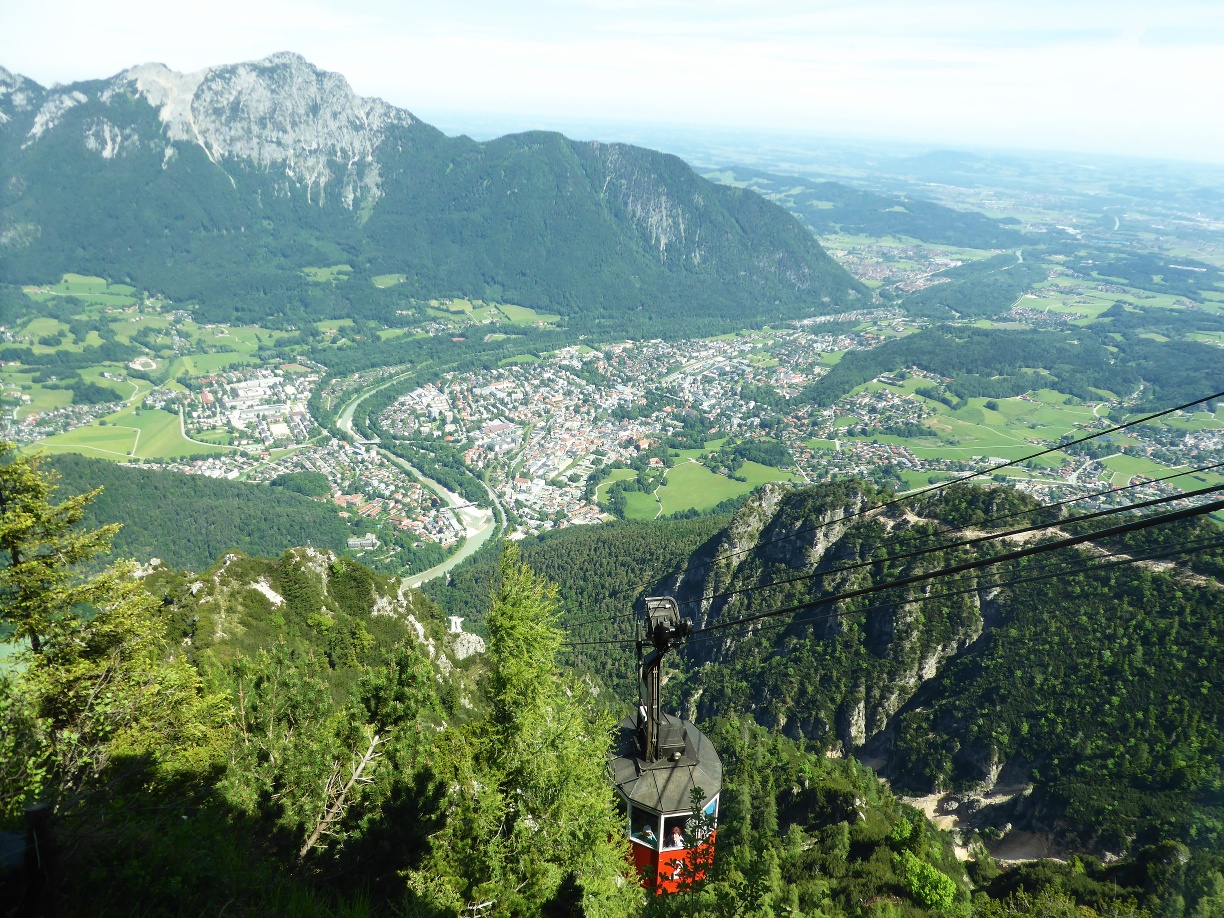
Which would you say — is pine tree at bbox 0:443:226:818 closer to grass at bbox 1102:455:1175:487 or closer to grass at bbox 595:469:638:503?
grass at bbox 595:469:638:503

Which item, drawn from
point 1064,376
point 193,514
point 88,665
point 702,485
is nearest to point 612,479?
point 702,485

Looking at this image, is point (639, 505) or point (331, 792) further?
point (639, 505)

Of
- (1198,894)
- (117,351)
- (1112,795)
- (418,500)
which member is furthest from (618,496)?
(117,351)

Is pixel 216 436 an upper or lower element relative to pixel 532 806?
lower

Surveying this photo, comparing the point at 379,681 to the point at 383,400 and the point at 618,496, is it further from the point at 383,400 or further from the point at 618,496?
the point at 383,400

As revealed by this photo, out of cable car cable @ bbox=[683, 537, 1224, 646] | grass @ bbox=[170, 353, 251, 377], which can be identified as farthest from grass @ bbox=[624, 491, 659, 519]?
grass @ bbox=[170, 353, 251, 377]

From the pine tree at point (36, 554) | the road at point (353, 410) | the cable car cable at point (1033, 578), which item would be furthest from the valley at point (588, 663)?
the road at point (353, 410)

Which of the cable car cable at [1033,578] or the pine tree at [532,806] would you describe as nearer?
the cable car cable at [1033,578]

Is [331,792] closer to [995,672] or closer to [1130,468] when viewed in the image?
[995,672]

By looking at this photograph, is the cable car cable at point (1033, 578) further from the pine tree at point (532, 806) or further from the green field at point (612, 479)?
the green field at point (612, 479)
